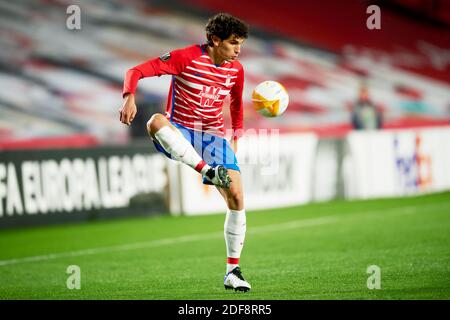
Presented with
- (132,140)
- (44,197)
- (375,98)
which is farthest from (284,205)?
(375,98)

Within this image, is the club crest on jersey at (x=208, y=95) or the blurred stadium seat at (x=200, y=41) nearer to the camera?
the club crest on jersey at (x=208, y=95)

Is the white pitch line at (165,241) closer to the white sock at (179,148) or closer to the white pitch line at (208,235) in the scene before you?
Answer: the white pitch line at (208,235)

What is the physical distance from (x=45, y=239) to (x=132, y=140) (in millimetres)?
3672

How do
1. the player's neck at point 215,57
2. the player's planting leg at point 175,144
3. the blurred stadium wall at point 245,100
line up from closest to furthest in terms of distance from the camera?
1. the player's planting leg at point 175,144
2. the player's neck at point 215,57
3. the blurred stadium wall at point 245,100

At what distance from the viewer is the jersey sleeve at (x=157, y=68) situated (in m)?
6.07

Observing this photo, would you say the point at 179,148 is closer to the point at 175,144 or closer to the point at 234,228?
the point at 175,144

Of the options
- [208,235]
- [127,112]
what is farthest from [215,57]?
[208,235]

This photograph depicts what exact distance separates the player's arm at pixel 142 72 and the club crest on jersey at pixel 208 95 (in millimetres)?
254

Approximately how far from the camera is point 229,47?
6.27 metres

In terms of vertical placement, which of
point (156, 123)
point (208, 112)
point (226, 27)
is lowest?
point (156, 123)

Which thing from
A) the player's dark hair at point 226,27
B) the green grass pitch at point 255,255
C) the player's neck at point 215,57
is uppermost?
the player's dark hair at point 226,27

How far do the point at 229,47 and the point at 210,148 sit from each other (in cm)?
75

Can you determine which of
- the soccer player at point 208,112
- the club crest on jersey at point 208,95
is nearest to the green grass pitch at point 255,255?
the soccer player at point 208,112

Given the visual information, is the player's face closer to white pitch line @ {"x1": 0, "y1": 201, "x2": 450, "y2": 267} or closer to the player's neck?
the player's neck
